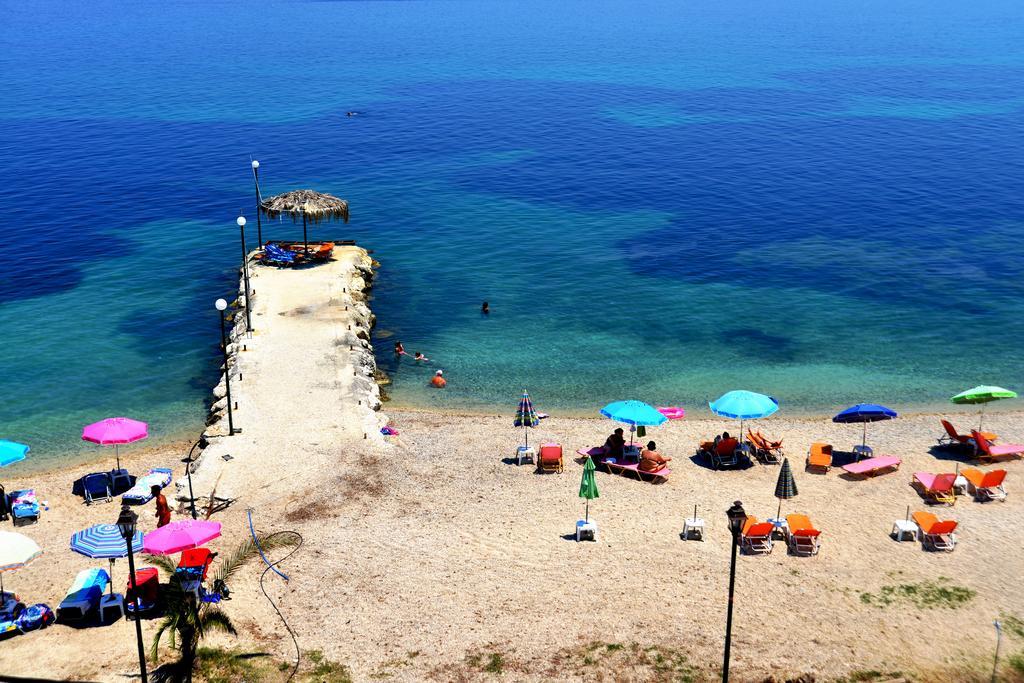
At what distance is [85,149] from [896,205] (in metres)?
58.8

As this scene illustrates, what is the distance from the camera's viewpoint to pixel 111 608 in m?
21.2

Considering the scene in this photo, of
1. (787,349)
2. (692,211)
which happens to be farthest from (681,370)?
(692,211)

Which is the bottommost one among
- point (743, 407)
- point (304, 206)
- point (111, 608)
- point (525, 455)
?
point (111, 608)

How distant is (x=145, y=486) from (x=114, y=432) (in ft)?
7.28

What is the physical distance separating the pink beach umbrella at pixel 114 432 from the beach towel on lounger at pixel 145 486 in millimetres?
1194

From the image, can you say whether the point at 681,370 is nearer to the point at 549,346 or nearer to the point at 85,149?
the point at 549,346

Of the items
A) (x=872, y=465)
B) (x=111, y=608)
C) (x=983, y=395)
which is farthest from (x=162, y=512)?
(x=983, y=395)

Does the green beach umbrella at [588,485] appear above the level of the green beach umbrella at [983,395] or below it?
below

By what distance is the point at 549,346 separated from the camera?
41094 millimetres

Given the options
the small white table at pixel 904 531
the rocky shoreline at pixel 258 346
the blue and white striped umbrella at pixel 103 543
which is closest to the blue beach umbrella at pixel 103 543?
the blue and white striped umbrella at pixel 103 543

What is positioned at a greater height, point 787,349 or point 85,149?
point 85,149

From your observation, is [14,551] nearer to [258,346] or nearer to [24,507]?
[24,507]

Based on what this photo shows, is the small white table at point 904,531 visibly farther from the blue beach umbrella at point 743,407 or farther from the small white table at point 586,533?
the small white table at point 586,533

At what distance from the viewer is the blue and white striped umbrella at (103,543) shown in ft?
71.8
